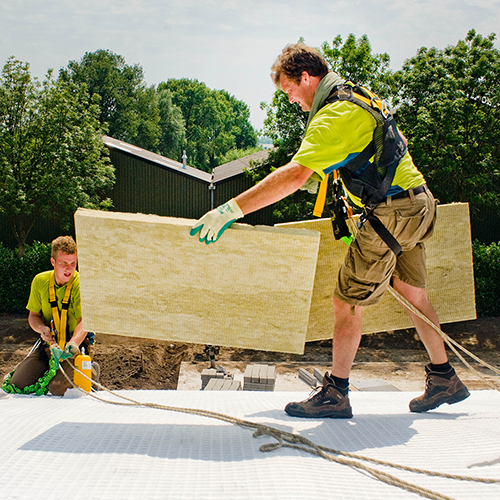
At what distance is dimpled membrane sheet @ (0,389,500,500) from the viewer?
1.41m

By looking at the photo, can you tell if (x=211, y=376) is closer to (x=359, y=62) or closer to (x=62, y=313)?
(x=62, y=313)

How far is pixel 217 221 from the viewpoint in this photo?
211 cm

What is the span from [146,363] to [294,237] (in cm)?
662

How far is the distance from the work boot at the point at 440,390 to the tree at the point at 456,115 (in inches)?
351

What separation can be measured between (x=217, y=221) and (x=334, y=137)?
26.5 inches

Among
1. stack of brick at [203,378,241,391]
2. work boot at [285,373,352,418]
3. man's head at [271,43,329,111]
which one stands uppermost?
man's head at [271,43,329,111]

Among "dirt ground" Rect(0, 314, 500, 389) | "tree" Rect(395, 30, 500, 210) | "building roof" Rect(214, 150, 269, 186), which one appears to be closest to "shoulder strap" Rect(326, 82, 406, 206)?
"dirt ground" Rect(0, 314, 500, 389)

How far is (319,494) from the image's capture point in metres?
1.37

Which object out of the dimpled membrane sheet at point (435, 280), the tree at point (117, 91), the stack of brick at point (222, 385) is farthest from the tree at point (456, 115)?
the tree at point (117, 91)

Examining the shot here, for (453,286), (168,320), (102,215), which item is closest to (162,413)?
(168,320)

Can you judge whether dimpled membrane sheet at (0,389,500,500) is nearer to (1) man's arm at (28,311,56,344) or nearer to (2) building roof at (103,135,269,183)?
(1) man's arm at (28,311,56,344)

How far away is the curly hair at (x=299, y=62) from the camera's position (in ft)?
7.52

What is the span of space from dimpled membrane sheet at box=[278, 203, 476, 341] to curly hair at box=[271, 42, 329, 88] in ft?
3.03

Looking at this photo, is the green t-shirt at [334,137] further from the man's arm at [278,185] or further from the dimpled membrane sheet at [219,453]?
the dimpled membrane sheet at [219,453]
